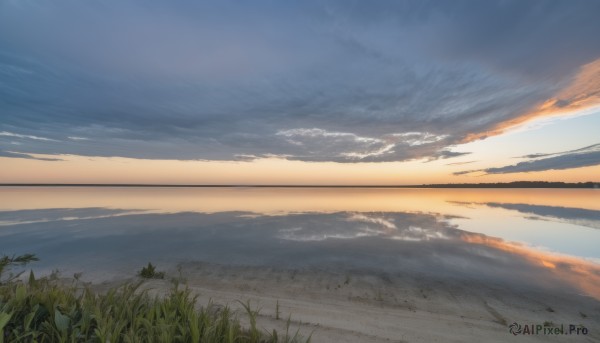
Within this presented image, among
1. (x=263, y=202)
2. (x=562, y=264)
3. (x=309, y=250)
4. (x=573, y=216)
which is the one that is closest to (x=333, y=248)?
(x=309, y=250)

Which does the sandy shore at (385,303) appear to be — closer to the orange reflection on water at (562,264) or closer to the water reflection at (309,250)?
the water reflection at (309,250)

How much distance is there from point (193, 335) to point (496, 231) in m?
30.9

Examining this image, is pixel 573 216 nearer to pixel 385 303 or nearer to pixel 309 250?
pixel 309 250

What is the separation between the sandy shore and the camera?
675 centimetres

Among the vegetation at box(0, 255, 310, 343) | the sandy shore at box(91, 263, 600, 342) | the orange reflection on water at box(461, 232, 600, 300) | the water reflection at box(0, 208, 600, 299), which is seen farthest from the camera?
the water reflection at box(0, 208, 600, 299)

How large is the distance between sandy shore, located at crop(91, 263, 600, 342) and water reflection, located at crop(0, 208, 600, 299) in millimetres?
1377

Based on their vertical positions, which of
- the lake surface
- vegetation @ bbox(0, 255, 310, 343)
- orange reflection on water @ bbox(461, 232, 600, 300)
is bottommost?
orange reflection on water @ bbox(461, 232, 600, 300)

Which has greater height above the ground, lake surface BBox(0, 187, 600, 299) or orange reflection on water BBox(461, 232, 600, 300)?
lake surface BBox(0, 187, 600, 299)

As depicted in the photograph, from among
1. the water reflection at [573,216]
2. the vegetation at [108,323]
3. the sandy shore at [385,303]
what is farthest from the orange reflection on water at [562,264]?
the water reflection at [573,216]

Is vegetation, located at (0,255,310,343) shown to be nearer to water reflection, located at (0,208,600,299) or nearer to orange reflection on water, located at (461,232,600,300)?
water reflection, located at (0,208,600,299)

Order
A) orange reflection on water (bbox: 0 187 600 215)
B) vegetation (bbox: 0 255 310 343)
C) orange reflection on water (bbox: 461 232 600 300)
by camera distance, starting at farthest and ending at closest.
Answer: orange reflection on water (bbox: 0 187 600 215), orange reflection on water (bbox: 461 232 600 300), vegetation (bbox: 0 255 310 343)

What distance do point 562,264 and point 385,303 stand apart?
13802 millimetres

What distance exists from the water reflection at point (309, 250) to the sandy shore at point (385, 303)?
138 centimetres

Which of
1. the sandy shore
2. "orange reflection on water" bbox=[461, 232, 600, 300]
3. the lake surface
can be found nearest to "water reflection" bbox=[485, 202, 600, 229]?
the lake surface
